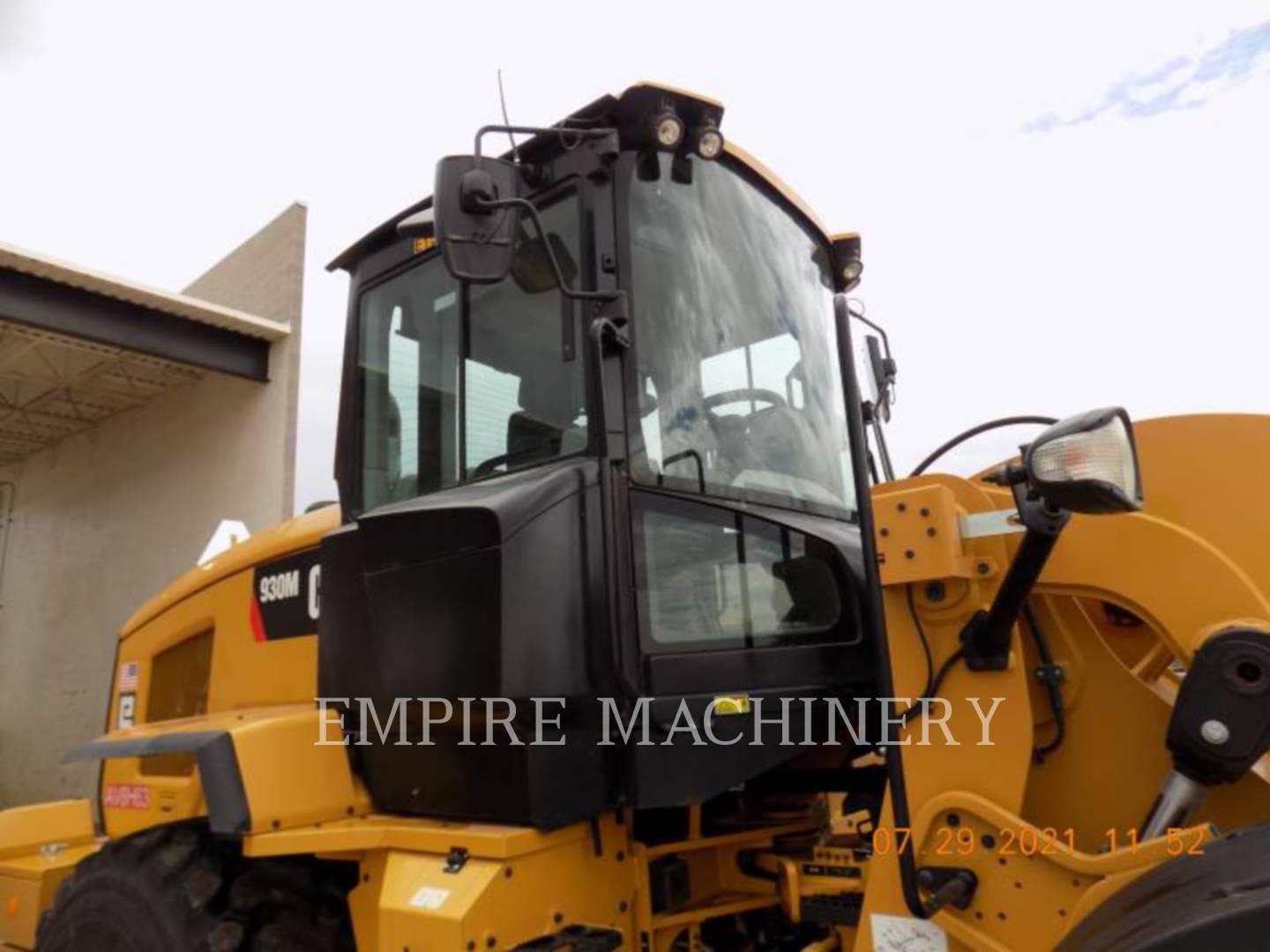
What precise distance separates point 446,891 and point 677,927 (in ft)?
2.04

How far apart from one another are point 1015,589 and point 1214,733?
0.39m

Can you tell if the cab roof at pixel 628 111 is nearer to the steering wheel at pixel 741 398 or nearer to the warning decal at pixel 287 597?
the steering wheel at pixel 741 398

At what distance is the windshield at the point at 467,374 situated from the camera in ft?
7.45

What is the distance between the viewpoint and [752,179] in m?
2.58

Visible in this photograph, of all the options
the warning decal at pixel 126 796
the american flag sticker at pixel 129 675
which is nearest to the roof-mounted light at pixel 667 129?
the warning decal at pixel 126 796

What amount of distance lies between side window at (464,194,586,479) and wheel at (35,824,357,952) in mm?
1191

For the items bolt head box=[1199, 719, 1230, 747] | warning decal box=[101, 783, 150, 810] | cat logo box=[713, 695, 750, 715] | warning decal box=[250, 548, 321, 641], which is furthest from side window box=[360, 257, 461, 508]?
bolt head box=[1199, 719, 1230, 747]

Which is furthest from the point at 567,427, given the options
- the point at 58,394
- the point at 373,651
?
the point at 58,394

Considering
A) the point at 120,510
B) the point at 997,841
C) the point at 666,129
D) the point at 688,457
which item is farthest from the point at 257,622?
the point at 120,510

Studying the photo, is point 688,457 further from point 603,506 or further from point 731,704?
point 731,704

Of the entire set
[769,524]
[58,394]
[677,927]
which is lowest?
[677,927]

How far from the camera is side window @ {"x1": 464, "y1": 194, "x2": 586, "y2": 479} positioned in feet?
7.34

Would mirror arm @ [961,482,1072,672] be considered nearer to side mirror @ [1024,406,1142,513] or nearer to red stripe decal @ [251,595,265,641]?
side mirror @ [1024,406,1142,513]

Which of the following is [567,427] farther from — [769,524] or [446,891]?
[446,891]
